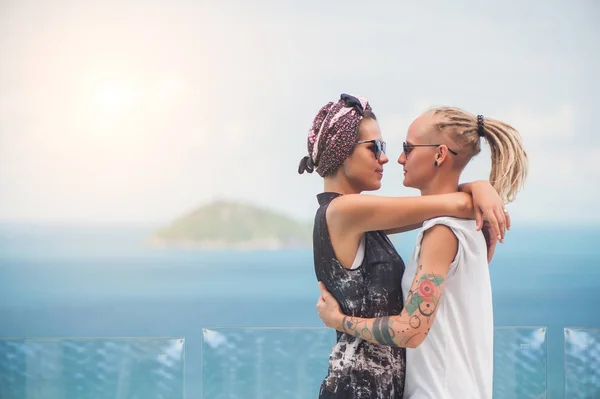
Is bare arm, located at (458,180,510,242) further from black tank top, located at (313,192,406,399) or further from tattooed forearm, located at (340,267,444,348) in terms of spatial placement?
black tank top, located at (313,192,406,399)

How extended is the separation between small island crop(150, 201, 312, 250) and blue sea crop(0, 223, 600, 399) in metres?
0.08

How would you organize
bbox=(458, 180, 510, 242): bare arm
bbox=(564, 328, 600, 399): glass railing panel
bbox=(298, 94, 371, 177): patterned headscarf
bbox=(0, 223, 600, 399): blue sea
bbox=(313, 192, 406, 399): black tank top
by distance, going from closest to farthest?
1. bbox=(458, 180, 510, 242): bare arm
2. bbox=(313, 192, 406, 399): black tank top
3. bbox=(298, 94, 371, 177): patterned headscarf
4. bbox=(564, 328, 600, 399): glass railing panel
5. bbox=(0, 223, 600, 399): blue sea

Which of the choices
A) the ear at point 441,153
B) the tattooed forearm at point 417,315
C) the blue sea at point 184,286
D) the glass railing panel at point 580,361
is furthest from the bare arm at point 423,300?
the blue sea at point 184,286

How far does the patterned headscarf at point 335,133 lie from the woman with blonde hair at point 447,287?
0.19m

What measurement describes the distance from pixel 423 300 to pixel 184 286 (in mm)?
4274

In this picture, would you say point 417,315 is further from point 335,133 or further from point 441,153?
point 335,133

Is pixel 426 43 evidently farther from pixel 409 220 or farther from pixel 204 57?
pixel 409 220

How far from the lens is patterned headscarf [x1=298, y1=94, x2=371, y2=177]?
2318 millimetres

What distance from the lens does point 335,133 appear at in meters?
2.33

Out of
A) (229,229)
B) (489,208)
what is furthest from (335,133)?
(229,229)

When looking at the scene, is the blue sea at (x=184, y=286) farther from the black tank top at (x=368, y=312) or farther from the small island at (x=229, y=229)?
the black tank top at (x=368, y=312)

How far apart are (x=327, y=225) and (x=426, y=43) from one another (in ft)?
13.6

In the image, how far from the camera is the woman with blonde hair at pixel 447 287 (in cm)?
208

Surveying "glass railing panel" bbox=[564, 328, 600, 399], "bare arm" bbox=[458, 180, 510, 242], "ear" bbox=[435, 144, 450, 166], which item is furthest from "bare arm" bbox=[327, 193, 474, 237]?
"glass railing panel" bbox=[564, 328, 600, 399]
